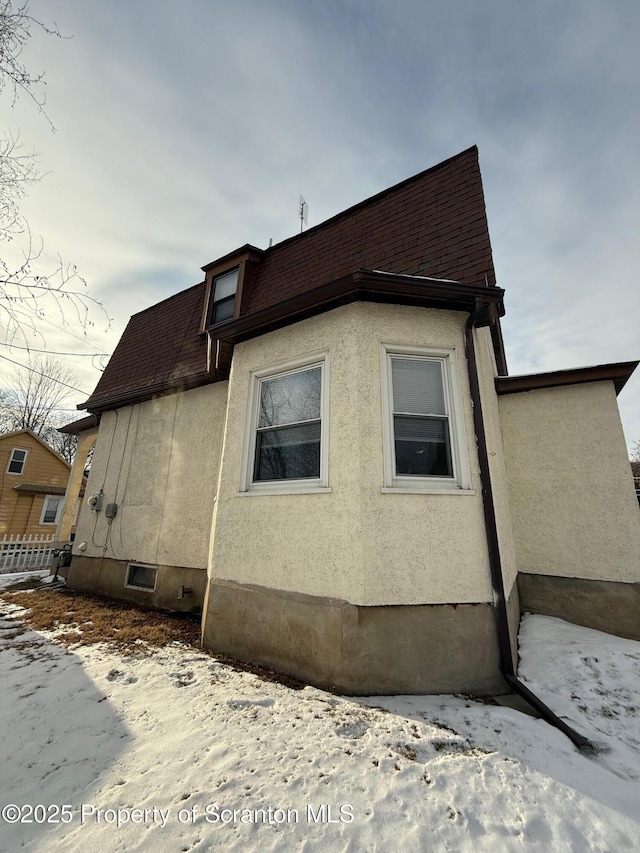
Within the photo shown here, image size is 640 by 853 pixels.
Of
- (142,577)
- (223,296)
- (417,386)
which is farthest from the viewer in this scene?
(223,296)

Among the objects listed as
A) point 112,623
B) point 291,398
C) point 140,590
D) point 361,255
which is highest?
point 361,255

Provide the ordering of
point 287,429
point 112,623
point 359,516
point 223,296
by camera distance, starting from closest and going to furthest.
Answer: point 359,516
point 287,429
point 112,623
point 223,296

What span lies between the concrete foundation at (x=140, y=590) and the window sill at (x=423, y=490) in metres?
3.69

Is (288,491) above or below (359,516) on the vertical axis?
above

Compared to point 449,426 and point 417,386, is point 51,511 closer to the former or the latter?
point 417,386

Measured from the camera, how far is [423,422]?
4.00 meters

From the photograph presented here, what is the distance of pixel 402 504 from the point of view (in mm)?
3514

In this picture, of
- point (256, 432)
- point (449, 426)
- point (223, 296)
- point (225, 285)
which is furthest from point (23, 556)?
point (449, 426)

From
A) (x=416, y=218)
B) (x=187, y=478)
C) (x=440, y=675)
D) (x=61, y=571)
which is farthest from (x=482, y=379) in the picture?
(x=61, y=571)

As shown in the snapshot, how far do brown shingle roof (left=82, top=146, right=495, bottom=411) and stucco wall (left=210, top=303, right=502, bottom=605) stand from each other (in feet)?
3.59

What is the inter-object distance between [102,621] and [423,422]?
5.28 meters

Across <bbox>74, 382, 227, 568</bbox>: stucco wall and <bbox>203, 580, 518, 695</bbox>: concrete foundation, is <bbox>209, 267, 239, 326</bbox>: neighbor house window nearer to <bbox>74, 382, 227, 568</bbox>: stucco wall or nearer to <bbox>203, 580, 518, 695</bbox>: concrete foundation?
<bbox>74, 382, 227, 568</bbox>: stucco wall

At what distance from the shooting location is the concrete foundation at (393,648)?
124 inches

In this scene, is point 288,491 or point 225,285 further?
point 225,285
